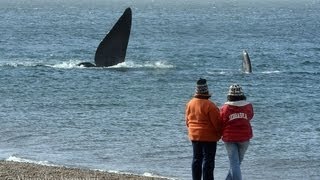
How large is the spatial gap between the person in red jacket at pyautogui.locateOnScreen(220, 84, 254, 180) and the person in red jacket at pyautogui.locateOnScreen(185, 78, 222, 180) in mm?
139

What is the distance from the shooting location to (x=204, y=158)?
1448cm

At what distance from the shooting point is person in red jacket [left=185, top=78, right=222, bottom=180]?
14188mm

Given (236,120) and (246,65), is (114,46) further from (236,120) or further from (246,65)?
(236,120)

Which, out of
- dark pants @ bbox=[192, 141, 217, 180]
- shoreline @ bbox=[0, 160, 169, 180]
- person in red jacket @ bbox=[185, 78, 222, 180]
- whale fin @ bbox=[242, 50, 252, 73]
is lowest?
whale fin @ bbox=[242, 50, 252, 73]

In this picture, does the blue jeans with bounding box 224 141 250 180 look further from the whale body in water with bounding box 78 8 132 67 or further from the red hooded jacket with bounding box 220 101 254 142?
the whale body in water with bounding box 78 8 132 67

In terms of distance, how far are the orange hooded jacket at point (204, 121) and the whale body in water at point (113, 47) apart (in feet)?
92.2

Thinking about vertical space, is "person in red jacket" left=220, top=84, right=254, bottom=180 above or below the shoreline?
above

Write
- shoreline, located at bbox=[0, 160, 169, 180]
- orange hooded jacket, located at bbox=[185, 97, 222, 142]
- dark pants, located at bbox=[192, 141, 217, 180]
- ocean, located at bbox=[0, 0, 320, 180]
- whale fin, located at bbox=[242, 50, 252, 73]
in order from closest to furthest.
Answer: orange hooded jacket, located at bbox=[185, 97, 222, 142] < dark pants, located at bbox=[192, 141, 217, 180] < shoreline, located at bbox=[0, 160, 169, 180] < ocean, located at bbox=[0, 0, 320, 180] < whale fin, located at bbox=[242, 50, 252, 73]

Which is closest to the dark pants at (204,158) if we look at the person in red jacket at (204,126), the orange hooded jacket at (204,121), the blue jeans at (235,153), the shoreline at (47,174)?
the person in red jacket at (204,126)

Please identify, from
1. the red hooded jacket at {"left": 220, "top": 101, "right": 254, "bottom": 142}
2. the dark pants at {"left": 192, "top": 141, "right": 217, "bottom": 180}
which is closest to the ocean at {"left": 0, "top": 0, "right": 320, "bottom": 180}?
the dark pants at {"left": 192, "top": 141, "right": 217, "bottom": 180}

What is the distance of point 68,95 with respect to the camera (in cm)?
3291

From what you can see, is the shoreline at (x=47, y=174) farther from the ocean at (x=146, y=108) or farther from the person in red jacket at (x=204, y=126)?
the person in red jacket at (x=204, y=126)

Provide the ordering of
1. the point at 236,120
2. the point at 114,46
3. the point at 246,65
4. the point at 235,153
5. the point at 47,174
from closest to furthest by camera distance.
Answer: the point at 236,120
the point at 235,153
the point at 47,174
the point at 246,65
the point at 114,46

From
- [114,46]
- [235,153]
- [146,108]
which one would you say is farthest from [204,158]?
[114,46]
